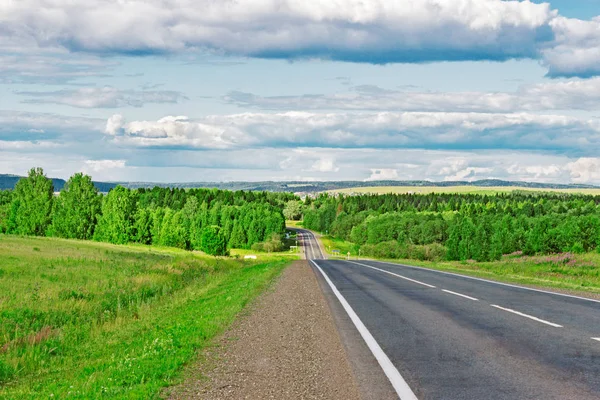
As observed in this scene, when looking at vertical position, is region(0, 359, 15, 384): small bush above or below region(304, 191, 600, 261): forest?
above

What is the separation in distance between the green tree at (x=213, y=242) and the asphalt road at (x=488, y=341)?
81.4 metres

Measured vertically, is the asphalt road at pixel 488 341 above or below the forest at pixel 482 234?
above

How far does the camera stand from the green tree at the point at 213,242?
99.9 m

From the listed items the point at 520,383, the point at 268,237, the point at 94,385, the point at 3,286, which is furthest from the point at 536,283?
the point at 268,237

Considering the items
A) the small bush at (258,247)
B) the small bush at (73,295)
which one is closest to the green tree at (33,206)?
the small bush at (258,247)

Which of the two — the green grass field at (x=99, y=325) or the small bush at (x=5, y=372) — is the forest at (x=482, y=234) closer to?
the green grass field at (x=99, y=325)

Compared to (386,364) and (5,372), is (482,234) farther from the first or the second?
(386,364)

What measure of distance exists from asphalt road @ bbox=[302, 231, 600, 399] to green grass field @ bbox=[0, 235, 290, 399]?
371cm

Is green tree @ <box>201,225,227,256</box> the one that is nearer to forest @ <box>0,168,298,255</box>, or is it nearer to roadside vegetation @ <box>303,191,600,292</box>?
forest @ <box>0,168,298,255</box>

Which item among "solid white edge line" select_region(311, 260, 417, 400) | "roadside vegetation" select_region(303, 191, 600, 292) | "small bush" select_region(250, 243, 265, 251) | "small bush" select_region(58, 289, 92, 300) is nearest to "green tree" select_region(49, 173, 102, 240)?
"small bush" select_region(250, 243, 265, 251)

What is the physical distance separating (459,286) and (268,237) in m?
135

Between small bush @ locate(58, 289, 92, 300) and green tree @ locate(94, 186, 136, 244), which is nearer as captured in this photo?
small bush @ locate(58, 289, 92, 300)

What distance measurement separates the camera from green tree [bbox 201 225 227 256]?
328 ft

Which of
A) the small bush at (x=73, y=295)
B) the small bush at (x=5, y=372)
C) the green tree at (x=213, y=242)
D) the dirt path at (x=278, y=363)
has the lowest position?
the green tree at (x=213, y=242)
